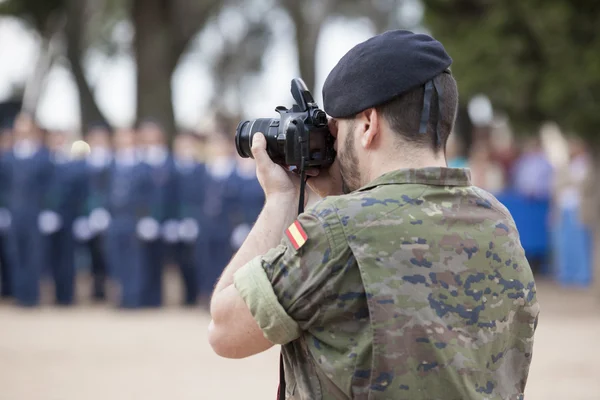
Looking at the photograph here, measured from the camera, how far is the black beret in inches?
70.9

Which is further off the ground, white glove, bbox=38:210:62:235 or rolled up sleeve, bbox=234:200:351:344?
rolled up sleeve, bbox=234:200:351:344

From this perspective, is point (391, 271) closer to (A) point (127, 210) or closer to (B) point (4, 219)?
(A) point (127, 210)

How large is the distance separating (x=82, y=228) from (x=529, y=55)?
6.17 m

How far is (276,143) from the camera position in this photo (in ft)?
6.89

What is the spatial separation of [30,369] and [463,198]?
19.3ft

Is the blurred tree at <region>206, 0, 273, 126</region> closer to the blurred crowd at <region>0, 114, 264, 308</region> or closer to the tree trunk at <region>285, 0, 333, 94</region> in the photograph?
the tree trunk at <region>285, 0, 333, 94</region>

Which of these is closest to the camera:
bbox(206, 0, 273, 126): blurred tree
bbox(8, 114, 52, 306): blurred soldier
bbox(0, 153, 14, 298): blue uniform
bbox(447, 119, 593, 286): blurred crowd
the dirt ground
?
the dirt ground

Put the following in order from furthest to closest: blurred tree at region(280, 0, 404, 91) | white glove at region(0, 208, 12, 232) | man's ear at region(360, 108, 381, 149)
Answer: blurred tree at region(280, 0, 404, 91) < white glove at region(0, 208, 12, 232) < man's ear at region(360, 108, 381, 149)

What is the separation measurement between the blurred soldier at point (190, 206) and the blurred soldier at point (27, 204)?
1.75 metres

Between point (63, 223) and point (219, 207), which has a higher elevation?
point (219, 207)

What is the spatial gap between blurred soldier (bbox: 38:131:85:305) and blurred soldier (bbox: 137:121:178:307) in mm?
1105

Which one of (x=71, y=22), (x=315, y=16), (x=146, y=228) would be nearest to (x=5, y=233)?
(x=146, y=228)

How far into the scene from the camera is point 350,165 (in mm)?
1963

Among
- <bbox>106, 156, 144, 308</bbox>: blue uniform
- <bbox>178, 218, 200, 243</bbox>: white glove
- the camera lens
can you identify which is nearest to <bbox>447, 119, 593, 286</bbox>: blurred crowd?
<bbox>178, 218, 200, 243</bbox>: white glove
